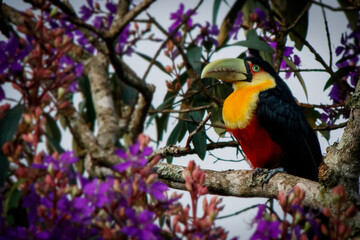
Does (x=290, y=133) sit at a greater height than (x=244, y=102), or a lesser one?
lesser

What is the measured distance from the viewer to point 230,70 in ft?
13.2

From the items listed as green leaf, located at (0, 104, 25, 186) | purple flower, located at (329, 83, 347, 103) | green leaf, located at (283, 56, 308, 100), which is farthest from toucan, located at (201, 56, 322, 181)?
green leaf, located at (0, 104, 25, 186)

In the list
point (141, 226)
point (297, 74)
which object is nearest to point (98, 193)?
point (141, 226)

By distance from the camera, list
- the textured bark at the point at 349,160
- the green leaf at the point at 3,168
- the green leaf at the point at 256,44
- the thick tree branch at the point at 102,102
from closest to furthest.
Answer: the green leaf at the point at 3,168 → the textured bark at the point at 349,160 → the green leaf at the point at 256,44 → the thick tree branch at the point at 102,102

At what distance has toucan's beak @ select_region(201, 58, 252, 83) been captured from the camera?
3893 millimetres

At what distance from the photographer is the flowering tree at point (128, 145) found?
1356 mm

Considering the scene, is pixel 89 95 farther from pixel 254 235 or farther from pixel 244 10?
pixel 254 235

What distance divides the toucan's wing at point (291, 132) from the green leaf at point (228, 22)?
0.79 meters

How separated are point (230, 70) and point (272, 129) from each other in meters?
0.74

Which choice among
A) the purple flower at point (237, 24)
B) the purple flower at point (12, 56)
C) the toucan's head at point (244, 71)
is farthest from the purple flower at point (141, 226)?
the purple flower at point (237, 24)

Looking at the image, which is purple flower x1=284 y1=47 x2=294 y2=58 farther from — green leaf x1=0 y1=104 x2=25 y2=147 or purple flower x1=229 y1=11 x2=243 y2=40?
green leaf x1=0 y1=104 x2=25 y2=147

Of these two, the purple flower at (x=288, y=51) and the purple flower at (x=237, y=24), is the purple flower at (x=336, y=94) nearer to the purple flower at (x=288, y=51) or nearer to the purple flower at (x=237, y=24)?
the purple flower at (x=288, y=51)

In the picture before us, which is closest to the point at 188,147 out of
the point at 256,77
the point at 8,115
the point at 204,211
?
the point at 256,77

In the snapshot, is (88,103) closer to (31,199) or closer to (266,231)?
(31,199)
